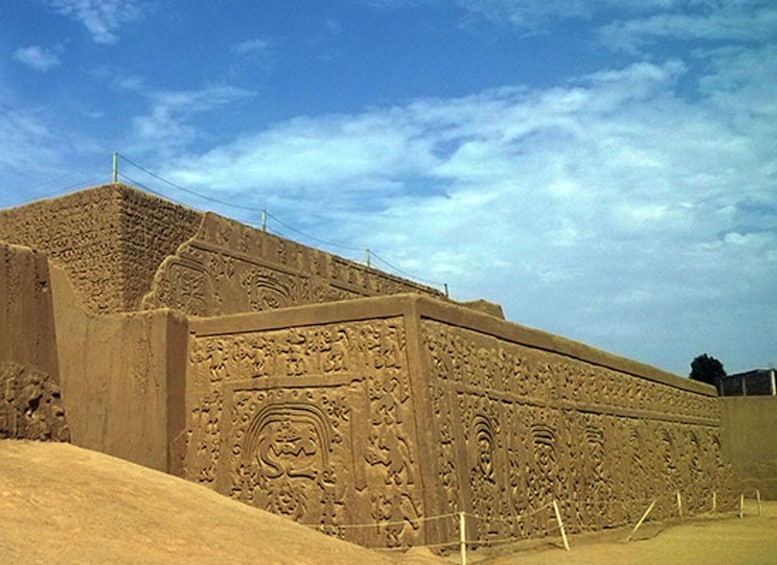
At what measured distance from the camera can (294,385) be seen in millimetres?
11414

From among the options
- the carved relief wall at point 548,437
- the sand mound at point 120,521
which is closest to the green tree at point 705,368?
the carved relief wall at point 548,437

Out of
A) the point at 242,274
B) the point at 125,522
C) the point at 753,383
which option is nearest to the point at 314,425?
the point at 125,522

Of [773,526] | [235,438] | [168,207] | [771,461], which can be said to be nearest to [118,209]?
[168,207]

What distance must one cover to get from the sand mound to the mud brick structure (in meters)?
0.74

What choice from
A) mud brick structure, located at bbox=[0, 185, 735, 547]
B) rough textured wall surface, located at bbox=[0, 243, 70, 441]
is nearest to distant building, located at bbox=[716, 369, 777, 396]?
mud brick structure, located at bbox=[0, 185, 735, 547]

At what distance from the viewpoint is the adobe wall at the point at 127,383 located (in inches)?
466

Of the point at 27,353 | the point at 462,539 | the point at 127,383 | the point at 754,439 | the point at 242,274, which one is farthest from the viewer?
the point at 754,439

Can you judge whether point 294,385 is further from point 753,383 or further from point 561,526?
point 753,383

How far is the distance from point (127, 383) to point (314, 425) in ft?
9.05

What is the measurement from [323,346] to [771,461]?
17.9m

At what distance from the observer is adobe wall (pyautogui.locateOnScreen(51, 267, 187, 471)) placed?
11844 mm

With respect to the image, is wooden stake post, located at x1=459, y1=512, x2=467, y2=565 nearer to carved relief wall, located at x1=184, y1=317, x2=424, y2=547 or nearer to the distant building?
carved relief wall, located at x1=184, y1=317, x2=424, y2=547

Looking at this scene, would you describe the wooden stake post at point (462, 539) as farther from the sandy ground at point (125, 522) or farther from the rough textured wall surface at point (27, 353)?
the rough textured wall surface at point (27, 353)

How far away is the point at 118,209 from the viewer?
1309 centimetres
